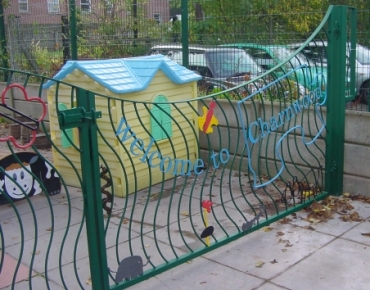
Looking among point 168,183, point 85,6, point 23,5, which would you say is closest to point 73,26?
point 85,6

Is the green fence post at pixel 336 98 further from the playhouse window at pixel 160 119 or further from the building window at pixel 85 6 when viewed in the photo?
the building window at pixel 85 6

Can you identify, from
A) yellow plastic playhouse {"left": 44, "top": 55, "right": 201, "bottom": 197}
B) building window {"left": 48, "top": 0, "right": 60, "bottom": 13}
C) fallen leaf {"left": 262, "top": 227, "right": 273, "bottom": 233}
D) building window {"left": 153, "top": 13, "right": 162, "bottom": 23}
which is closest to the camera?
fallen leaf {"left": 262, "top": 227, "right": 273, "bottom": 233}

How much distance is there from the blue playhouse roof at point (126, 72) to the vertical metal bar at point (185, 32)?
0.79m

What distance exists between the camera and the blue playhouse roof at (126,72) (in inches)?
212

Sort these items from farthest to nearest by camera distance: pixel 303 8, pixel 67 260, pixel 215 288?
pixel 303 8
pixel 67 260
pixel 215 288

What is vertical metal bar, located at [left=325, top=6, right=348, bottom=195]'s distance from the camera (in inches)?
197

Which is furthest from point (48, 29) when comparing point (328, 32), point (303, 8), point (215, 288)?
point (215, 288)

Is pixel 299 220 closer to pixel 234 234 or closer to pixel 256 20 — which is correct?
pixel 234 234

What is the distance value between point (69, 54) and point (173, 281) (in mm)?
6028

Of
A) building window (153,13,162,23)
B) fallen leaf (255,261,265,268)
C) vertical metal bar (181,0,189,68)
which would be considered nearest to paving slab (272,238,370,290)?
fallen leaf (255,261,265,268)

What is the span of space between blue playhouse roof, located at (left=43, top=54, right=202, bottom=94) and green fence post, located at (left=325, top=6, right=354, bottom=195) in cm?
178

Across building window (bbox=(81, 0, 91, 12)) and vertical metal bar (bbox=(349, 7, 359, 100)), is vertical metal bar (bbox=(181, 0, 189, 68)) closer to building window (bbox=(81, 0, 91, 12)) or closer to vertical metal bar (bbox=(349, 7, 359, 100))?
vertical metal bar (bbox=(349, 7, 359, 100))

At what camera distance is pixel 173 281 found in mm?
3637

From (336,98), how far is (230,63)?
1877 mm
